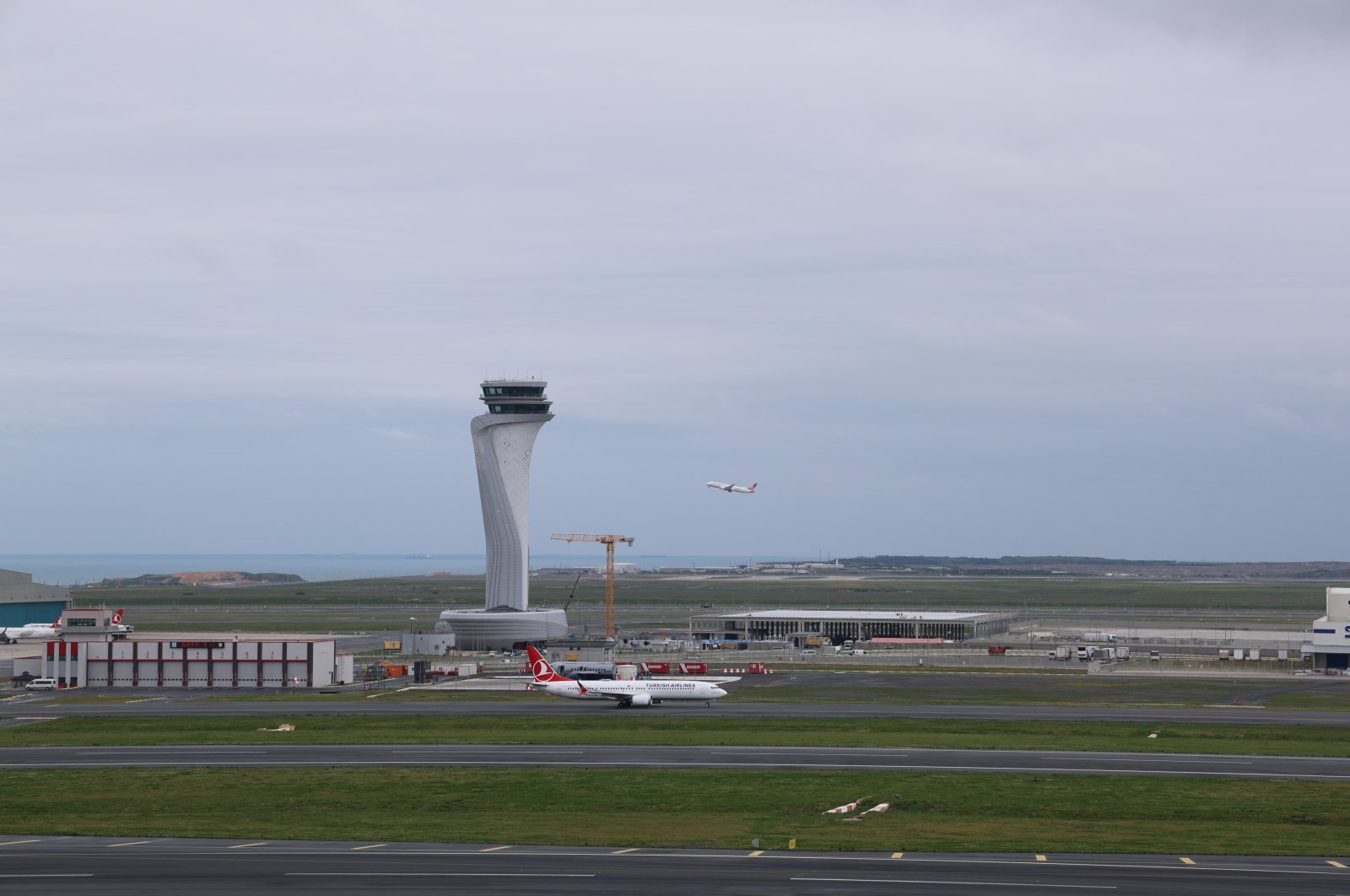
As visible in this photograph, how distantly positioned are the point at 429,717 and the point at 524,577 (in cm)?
8250

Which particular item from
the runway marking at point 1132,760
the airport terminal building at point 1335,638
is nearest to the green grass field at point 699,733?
the runway marking at point 1132,760

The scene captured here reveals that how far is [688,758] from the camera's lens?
74.9 meters

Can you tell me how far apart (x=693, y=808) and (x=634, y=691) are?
45670 millimetres

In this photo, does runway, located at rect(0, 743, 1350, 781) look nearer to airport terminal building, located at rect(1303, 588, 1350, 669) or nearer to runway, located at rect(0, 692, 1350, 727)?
runway, located at rect(0, 692, 1350, 727)

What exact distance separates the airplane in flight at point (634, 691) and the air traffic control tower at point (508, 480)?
68403 millimetres

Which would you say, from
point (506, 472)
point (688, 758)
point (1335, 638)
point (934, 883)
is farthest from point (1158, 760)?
point (506, 472)

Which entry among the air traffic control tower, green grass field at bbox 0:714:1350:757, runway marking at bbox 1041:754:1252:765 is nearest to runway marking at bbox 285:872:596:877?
green grass field at bbox 0:714:1350:757

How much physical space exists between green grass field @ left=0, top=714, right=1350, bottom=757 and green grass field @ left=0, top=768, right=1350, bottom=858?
1264 cm

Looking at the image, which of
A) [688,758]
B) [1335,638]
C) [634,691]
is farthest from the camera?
[1335,638]

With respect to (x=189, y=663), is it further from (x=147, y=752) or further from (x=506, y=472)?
(x=506, y=472)

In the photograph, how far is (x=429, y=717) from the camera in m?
96.3

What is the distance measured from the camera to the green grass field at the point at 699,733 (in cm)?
8081

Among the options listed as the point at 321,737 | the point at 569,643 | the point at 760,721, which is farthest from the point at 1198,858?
the point at 569,643

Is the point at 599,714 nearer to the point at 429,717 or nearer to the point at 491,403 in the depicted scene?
the point at 429,717
